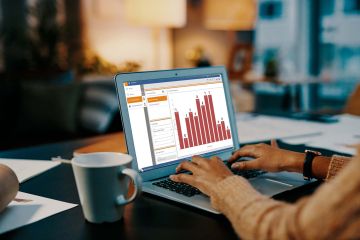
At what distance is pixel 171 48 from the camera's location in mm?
5434

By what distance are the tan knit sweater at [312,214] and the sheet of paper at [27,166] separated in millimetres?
597

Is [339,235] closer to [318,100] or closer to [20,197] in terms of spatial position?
[20,197]

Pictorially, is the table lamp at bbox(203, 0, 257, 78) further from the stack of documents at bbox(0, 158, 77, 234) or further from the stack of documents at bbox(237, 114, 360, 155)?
the stack of documents at bbox(0, 158, 77, 234)

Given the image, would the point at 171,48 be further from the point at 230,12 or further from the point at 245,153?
the point at 245,153

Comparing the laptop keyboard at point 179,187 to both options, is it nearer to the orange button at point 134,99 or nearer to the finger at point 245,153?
the finger at point 245,153

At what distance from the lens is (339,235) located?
1.81 feet

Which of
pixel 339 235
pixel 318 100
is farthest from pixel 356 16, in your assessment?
pixel 339 235

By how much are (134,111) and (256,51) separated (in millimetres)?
4441

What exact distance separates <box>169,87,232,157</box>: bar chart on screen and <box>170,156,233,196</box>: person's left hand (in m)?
0.15

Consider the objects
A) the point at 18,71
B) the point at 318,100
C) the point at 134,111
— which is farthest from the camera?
the point at 318,100

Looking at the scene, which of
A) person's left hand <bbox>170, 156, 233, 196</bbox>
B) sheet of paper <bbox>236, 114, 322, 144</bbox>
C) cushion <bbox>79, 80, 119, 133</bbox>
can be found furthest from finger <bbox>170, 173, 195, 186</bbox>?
cushion <bbox>79, 80, 119, 133</bbox>

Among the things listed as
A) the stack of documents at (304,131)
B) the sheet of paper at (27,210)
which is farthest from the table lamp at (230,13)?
the sheet of paper at (27,210)

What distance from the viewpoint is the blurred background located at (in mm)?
3150

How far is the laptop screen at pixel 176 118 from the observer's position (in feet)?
3.36
